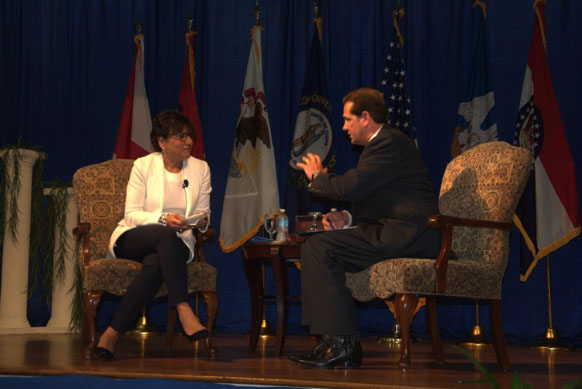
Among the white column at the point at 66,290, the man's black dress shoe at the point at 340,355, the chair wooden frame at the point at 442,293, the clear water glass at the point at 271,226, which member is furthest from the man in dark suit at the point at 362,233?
the white column at the point at 66,290

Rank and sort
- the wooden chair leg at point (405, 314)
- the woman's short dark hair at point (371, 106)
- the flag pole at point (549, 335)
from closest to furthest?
the wooden chair leg at point (405, 314)
the woman's short dark hair at point (371, 106)
the flag pole at point (549, 335)

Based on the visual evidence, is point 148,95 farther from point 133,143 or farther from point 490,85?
point 490,85

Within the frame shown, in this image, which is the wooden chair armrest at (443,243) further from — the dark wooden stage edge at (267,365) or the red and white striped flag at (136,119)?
the red and white striped flag at (136,119)

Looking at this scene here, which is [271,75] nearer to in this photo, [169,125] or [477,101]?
[477,101]

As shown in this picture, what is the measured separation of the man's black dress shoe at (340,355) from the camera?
3.33 m

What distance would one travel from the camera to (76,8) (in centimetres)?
700

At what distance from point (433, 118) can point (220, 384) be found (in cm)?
367

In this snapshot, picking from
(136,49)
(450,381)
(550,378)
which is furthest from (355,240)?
(136,49)

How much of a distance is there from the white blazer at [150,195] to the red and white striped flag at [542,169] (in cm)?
241

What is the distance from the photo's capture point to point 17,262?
5.78 meters

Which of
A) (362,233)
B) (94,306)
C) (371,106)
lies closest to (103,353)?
(94,306)

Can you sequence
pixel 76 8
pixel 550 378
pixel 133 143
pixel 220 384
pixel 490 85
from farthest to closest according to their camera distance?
1. pixel 76 8
2. pixel 133 143
3. pixel 490 85
4. pixel 550 378
5. pixel 220 384

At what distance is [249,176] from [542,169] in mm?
2307

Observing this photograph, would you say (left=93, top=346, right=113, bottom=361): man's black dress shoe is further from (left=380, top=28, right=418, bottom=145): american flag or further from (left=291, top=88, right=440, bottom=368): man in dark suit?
(left=380, top=28, right=418, bottom=145): american flag
